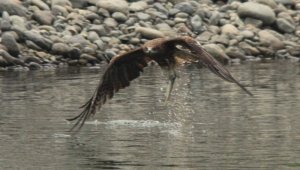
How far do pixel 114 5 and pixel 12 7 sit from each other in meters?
3.28

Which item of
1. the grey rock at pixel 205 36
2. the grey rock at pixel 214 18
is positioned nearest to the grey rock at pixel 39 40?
the grey rock at pixel 205 36

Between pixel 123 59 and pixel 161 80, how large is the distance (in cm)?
961

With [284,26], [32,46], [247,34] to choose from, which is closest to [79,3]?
[32,46]

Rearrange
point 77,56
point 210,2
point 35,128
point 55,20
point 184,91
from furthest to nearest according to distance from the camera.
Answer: point 210,2
point 55,20
point 77,56
point 184,91
point 35,128

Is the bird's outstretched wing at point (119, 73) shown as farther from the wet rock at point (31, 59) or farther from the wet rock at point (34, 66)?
the wet rock at point (31, 59)

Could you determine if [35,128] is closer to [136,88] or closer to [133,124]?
[133,124]

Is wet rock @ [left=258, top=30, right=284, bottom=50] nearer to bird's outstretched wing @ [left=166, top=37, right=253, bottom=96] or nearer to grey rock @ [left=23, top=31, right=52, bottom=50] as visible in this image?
grey rock @ [left=23, top=31, right=52, bottom=50]

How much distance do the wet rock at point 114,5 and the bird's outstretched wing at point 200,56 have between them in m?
18.6

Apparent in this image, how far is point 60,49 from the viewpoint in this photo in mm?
29438

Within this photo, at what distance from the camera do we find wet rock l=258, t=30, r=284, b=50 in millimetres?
31688

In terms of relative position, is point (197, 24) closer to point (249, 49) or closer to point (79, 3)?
point (249, 49)

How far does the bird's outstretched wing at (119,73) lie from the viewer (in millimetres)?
14672

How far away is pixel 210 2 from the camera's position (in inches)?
1405

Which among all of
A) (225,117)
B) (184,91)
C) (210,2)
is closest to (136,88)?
(184,91)
